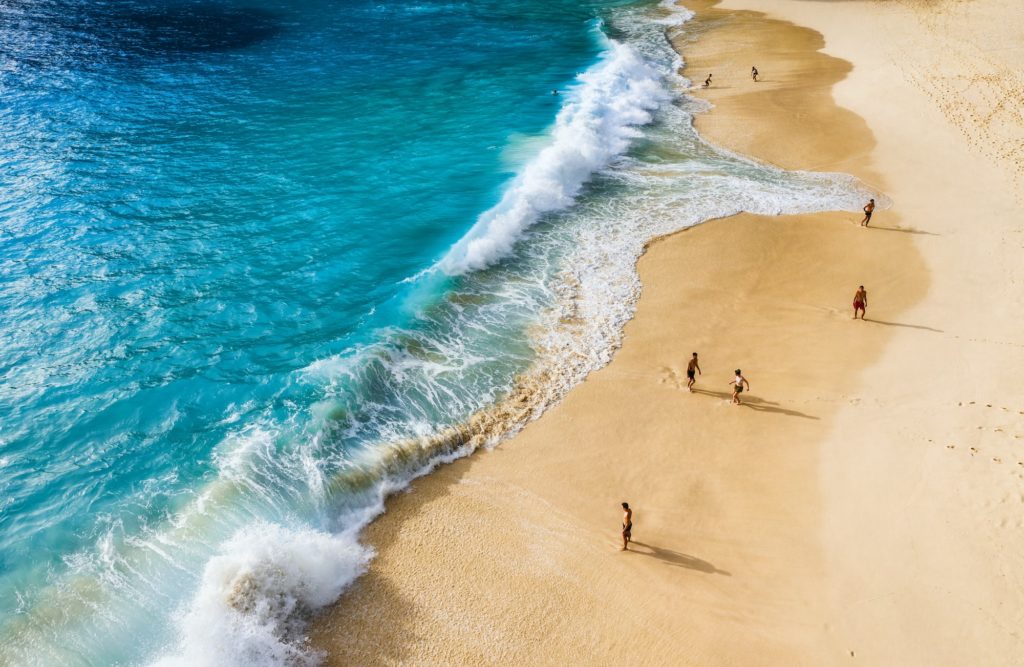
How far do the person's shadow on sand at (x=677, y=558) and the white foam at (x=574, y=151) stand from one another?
12.3 meters

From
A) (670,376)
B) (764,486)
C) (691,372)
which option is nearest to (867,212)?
(670,376)

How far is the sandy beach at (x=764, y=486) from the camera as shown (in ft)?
41.0

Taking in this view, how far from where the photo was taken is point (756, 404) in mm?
17672

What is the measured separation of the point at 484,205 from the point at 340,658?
19277mm

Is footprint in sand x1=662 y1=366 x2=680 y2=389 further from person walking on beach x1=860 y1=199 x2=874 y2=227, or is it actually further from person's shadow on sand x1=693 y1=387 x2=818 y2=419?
person walking on beach x1=860 y1=199 x2=874 y2=227

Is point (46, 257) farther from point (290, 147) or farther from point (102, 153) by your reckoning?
point (290, 147)

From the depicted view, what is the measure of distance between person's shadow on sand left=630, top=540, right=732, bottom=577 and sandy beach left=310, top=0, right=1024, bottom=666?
0.19ft

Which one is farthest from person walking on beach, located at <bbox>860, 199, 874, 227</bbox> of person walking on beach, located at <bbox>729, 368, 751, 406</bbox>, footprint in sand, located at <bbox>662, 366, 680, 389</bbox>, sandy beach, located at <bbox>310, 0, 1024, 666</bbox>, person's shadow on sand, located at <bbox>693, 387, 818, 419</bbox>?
footprint in sand, located at <bbox>662, 366, 680, 389</bbox>

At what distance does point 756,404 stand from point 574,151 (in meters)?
17.0

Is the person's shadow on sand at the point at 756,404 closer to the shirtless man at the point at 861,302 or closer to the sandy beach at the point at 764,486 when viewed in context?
the sandy beach at the point at 764,486

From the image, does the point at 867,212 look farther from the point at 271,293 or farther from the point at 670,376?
the point at 271,293

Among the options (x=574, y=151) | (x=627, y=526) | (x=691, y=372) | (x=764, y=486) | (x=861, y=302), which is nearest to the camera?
(x=627, y=526)

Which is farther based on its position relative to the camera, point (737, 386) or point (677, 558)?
point (737, 386)

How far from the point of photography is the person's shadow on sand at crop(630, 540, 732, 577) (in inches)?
538
